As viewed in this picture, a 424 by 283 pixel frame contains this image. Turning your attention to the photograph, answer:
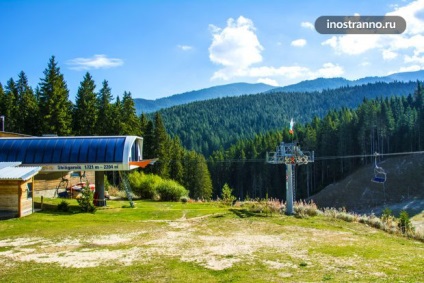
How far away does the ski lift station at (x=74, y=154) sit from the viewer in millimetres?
31484

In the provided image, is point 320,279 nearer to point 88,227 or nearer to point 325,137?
point 88,227

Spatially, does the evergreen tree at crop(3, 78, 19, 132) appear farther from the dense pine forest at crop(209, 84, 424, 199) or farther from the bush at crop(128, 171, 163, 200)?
the dense pine forest at crop(209, 84, 424, 199)

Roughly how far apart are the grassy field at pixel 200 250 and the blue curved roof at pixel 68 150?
4.84 metres

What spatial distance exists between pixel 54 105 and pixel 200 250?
42.9 meters

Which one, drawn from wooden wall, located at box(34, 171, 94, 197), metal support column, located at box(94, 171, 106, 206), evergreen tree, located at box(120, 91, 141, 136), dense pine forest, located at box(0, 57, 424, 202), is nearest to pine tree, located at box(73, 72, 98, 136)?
dense pine forest, located at box(0, 57, 424, 202)

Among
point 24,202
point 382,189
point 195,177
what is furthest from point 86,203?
→ point 382,189

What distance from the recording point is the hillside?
8113cm

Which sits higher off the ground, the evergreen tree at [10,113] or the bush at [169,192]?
the evergreen tree at [10,113]

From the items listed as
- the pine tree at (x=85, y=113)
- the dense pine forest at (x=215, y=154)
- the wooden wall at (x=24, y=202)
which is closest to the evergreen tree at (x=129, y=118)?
the dense pine forest at (x=215, y=154)

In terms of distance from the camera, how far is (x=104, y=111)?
206ft

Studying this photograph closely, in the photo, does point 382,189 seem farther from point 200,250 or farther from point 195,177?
point 200,250

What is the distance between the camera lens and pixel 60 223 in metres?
25.1

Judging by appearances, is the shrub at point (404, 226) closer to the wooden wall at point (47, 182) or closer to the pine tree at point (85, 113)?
the wooden wall at point (47, 182)

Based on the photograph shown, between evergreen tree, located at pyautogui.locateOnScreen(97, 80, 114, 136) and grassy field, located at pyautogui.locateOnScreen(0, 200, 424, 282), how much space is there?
33960 mm
